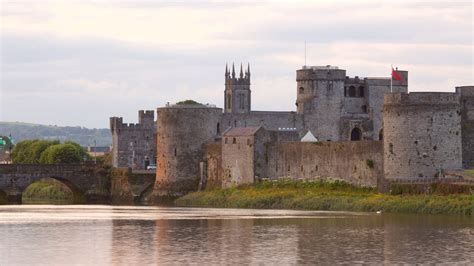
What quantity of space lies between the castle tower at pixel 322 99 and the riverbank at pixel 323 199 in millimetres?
17018

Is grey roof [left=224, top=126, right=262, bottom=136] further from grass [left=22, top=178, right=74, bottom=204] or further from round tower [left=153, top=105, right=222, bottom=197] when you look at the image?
grass [left=22, top=178, right=74, bottom=204]

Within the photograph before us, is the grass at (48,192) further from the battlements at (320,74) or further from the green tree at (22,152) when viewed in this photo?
the battlements at (320,74)

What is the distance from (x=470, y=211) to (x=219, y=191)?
71.3ft

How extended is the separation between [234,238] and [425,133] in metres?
18.0

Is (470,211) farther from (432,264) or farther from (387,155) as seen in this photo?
(432,264)

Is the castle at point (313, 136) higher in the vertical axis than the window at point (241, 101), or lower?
lower

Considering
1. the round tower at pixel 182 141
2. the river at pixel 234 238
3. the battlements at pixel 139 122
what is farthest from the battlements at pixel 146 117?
the river at pixel 234 238

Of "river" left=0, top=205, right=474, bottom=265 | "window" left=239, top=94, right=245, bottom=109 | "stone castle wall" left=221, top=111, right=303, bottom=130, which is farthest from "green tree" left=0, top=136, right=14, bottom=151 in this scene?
"river" left=0, top=205, right=474, bottom=265

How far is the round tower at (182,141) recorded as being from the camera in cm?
8219

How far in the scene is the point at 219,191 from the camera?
78.6 meters

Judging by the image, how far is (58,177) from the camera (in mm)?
89125

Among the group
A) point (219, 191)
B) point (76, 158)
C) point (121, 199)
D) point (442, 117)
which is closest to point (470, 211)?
point (442, 117)

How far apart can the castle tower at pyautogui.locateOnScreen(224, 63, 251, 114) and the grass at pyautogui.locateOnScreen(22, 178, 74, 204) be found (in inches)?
547

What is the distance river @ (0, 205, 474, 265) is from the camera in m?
44.6
